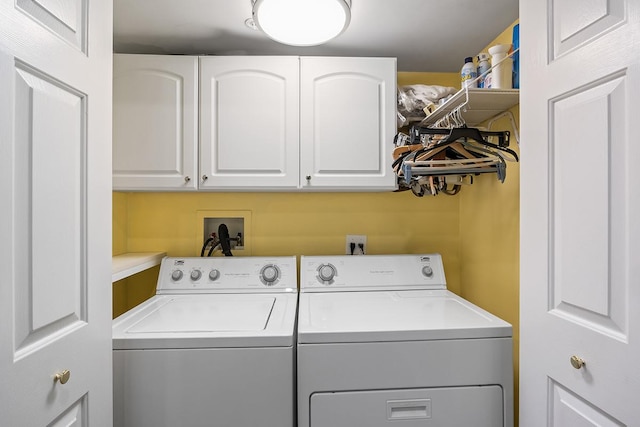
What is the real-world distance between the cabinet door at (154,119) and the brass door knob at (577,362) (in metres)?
1.68

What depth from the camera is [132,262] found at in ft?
5.41

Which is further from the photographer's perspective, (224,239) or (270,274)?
(224,239)

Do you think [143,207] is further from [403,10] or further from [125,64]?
[403,10]

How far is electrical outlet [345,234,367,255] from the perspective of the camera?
2.06 meters

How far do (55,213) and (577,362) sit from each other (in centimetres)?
137

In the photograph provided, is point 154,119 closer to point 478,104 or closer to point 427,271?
point 478,104

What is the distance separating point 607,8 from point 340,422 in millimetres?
1454

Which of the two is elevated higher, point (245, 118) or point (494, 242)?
point (245, 118)

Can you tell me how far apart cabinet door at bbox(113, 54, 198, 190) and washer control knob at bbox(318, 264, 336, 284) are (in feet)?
2.81

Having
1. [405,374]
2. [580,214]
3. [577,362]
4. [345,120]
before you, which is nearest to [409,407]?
[405,374]

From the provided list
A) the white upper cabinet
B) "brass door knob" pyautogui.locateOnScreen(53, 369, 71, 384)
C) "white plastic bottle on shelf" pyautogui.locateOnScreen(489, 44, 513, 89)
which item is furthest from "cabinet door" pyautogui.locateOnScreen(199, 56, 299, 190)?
"brass door knob" pyautogui.locateOnScreen(53, 369, 71, 384)

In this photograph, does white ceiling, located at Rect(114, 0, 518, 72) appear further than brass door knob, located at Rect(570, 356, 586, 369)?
Yes

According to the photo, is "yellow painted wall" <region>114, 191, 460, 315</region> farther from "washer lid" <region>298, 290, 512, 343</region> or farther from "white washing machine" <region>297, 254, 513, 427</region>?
"white washing machine" <region>297, 254, 513, 427</region>

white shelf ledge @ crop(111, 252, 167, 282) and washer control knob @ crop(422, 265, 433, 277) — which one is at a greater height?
white shelf ledge @ crop(111, 252, 167, 282)
